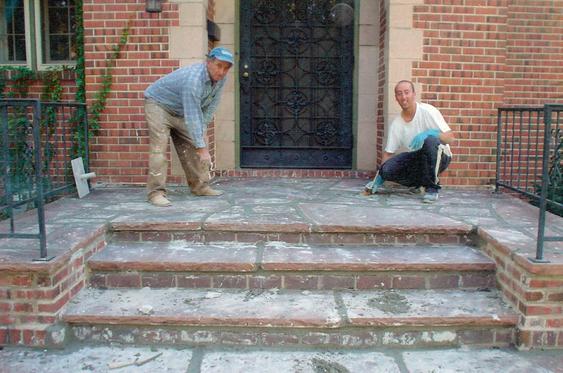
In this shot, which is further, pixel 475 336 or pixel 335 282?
pixel 335 282

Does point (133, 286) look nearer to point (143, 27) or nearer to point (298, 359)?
point (298, 359)

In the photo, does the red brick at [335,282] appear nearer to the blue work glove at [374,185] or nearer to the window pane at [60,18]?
the blue work glove at [374,185]

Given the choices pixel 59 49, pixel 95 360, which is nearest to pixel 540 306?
pixel 95 360

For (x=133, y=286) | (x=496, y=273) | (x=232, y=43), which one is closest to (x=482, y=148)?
(x=496, y=273)

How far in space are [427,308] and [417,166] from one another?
2.14 meters

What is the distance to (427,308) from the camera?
330cm

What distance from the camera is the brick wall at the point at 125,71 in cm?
577

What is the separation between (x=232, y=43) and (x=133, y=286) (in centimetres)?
389

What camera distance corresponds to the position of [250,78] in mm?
6684

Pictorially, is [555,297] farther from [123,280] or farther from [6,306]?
[6,306]

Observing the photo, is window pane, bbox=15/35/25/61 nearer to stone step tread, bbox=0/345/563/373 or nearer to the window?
the window

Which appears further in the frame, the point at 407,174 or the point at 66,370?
the point at 407,174

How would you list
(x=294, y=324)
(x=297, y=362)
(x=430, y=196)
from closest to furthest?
(x=297, y=362) → (x=294, y=324) → (x=430, y=196)

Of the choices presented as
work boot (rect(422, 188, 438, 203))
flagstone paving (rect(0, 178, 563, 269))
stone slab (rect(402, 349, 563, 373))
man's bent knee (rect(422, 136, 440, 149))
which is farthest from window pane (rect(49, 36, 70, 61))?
stone slab (rect(402, 349, 563, 373))
